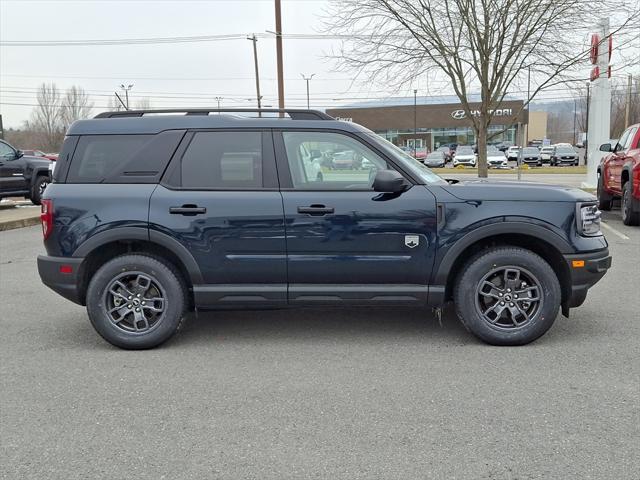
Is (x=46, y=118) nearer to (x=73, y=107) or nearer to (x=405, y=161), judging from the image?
(x=73, y=107)

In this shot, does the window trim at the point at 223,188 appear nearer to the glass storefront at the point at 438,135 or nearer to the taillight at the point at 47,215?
the taillight at the point at 47,215

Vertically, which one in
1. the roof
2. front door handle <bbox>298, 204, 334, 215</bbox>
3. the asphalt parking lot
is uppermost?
the roof

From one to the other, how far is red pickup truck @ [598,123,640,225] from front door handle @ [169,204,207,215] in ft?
28.1

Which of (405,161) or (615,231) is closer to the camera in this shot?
(405,161)

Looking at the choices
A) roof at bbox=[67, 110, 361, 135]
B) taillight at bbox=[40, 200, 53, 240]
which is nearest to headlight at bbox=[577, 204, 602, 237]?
roof at bbox=[67, 110, 361, 135]

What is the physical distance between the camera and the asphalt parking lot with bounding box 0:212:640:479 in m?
2.85

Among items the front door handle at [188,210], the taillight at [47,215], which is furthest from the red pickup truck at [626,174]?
the taillight at [47,215]

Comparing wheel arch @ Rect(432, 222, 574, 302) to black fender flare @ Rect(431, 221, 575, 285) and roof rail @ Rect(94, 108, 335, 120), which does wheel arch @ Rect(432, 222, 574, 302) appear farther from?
roof rail @ Rect(94, 108, 335, 120)

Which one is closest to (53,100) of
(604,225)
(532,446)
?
(604,225)

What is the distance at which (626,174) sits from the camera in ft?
35.4

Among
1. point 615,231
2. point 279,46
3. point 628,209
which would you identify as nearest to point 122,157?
point 615,231

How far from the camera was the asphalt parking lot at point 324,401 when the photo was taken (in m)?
2.85

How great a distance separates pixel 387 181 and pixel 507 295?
1.33 m

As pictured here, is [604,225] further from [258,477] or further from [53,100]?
[53,100]
